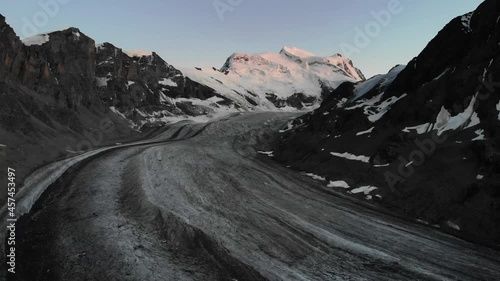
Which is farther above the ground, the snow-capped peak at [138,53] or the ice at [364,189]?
the snow-capped peak at [138,53]

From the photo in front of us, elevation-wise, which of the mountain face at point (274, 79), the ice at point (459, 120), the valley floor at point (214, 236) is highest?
the mountain face at point (274, 79)

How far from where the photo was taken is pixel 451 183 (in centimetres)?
1451

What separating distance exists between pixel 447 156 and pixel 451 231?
4547mm

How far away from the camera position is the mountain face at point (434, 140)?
45.2 feet

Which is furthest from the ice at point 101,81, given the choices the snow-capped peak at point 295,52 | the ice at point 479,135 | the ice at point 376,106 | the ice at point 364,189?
the snow-capped peak at point 295,52

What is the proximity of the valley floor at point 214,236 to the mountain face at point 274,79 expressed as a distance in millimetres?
60626

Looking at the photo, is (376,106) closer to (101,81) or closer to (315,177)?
(315,177)

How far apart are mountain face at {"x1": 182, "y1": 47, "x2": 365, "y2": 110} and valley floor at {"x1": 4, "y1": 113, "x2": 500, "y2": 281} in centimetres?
6063

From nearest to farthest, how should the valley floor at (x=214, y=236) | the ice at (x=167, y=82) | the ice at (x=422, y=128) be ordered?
1. the valley floor at (x=214, y=236)
2. the ice at (x=422, y=128)
3. the ice at (x=167, y=82)

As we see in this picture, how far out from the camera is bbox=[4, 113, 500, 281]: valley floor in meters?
8.54

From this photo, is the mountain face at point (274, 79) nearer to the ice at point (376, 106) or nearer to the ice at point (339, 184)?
the ice at point (376, 106)

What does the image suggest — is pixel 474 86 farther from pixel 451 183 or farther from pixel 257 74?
pixel 257 74

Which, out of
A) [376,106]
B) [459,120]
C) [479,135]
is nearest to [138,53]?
[376,106]

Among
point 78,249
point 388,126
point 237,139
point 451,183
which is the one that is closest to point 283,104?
point 237,139
